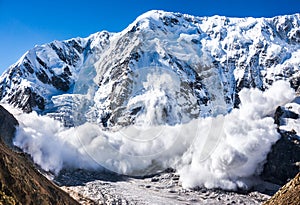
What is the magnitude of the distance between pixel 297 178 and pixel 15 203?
123 feet

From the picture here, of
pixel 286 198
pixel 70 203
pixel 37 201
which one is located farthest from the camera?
pixel 70 203

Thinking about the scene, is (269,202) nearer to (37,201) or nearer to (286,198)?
(286,198)

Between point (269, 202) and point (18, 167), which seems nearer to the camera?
point (269, 202)

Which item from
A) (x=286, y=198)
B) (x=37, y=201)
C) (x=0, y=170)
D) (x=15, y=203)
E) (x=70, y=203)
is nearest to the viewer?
(x=286, y=198)

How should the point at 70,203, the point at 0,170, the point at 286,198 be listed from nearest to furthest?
1. the point at 286,198
2. the point at 0,170
3. the point at 70,203

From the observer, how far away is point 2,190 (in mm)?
69875

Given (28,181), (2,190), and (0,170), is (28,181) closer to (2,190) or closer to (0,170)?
(0,170)

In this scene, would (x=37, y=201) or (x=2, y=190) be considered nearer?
(x=2, y=190)

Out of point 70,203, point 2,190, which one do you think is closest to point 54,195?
point 70,203

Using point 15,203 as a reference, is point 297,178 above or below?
above

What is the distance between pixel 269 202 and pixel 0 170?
1743 inches

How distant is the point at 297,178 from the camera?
196ft

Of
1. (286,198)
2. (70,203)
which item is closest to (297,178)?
(286,198)

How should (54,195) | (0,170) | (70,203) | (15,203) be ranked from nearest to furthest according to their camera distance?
(15,203)
(0,170)
(54,195)
(70,203)
